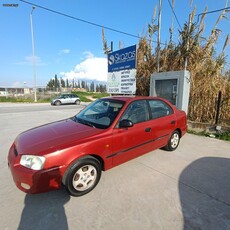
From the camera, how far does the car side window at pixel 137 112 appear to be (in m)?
3.18

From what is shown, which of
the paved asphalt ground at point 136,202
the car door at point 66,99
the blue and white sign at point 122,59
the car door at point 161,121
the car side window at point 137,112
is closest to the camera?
the paved asphalt ground at point 136,202

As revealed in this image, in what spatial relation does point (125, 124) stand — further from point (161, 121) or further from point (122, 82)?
point (122, 82)

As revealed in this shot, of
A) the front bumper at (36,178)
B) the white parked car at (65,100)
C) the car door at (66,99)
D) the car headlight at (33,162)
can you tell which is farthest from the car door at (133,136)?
the car door at (66,99)

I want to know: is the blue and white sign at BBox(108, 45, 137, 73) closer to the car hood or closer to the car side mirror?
the car side mirror

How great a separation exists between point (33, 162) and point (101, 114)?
153cm

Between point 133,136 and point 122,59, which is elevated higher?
point 122,59

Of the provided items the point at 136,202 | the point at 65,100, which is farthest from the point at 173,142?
the point at 65,100

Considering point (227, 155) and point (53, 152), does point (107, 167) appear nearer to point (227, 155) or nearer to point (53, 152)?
point (53, 152)

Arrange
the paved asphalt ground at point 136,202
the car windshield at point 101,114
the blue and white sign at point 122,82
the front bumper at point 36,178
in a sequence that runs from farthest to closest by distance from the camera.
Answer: the blue and white sign at point 122,82 → the car windshield at point 101,114 → the front bumper at point 36,178 → the paved asphalt ground at point 136,202

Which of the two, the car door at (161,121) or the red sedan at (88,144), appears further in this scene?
the car door at (161,121)

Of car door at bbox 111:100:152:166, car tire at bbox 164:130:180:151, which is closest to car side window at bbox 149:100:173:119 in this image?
car door at bbox 111:100:152:166

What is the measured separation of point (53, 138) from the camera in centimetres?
257

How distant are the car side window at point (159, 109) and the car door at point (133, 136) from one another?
7.6 inches

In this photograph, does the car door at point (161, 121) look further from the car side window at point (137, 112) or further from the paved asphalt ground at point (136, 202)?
the paved asphalt ground at point (136, 202)
